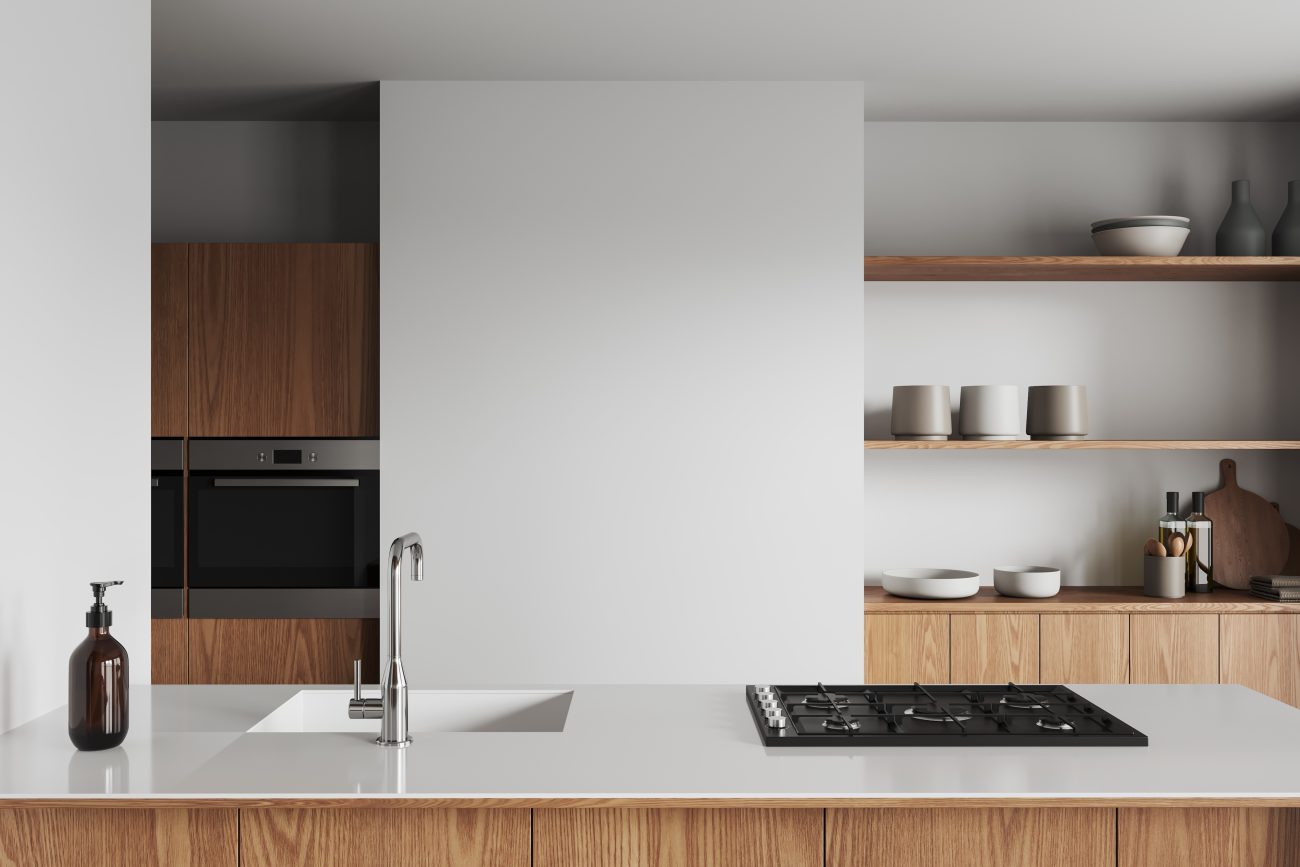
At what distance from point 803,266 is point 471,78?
3.96 ft

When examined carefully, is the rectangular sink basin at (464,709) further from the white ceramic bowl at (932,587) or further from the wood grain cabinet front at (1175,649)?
the wood grain cabinet front at (1175,649)

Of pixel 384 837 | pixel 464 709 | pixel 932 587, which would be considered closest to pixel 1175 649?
pixel 932 587

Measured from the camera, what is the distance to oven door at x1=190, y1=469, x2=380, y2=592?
3.36 m

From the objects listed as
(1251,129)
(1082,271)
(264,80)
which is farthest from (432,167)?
(1251,129)

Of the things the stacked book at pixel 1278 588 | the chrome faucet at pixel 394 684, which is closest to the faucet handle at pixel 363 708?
the chrome faucet at pixel 394 684

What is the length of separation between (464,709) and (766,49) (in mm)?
2081

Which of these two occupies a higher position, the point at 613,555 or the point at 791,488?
the point at 791,488

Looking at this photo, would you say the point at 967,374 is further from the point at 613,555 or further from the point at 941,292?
the point at 613,555

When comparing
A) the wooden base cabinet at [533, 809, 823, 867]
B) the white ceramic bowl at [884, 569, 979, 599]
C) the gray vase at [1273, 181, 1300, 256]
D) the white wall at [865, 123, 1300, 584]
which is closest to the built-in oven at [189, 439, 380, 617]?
the white ceramic bowl at [884, 569, 979, 599]

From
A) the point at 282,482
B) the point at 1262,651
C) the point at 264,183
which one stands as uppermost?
the point at 264,183

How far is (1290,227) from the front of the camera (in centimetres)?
355

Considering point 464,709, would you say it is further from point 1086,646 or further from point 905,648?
point 1086,646

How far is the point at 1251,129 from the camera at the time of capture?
385cm

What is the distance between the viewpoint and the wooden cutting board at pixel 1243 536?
3738mm
